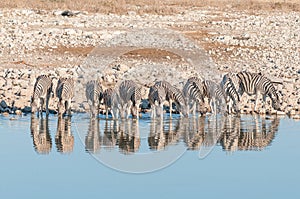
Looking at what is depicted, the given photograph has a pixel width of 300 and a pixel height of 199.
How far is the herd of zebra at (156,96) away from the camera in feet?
44.5

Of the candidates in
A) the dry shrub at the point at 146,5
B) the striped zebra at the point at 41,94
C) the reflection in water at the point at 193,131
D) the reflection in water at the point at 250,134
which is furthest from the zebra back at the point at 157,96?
the dry shrub at the point at 146,5

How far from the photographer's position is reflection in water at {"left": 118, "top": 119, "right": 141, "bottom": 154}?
37.1ft

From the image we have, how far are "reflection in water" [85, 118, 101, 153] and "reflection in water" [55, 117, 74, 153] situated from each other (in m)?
0.23

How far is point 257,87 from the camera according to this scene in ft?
48.7

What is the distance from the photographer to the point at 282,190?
870 cm

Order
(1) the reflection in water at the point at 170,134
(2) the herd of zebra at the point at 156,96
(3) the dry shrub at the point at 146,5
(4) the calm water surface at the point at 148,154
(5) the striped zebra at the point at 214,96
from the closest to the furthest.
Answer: (4) the calm water surface at the point at 148,154 → (1) the reflection in water at the point at 170,134 → (2) the herd of zebra at the point at 156,96 → (5) the striped zebra at the point at 214,96 → (3) the dry shrub at the point at 146,5

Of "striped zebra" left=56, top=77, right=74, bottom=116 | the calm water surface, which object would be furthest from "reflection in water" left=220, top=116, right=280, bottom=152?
"striped zebra" left=56, top=77, right=74, bottom=116

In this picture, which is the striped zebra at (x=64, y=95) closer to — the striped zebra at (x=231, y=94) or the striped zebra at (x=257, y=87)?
the striped zebra at (x=231, y=94)

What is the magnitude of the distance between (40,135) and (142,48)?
11.0 meters

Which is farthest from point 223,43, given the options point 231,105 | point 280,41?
point 231,105

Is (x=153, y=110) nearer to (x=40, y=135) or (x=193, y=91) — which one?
(x=193, y=91)

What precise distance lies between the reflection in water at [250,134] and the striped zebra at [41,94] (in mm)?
3146

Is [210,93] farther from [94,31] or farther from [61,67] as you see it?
[94,31]

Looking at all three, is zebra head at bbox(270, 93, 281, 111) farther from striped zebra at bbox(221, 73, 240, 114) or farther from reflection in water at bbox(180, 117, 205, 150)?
reflection in water at bbox(180, 117, 205, 150)
